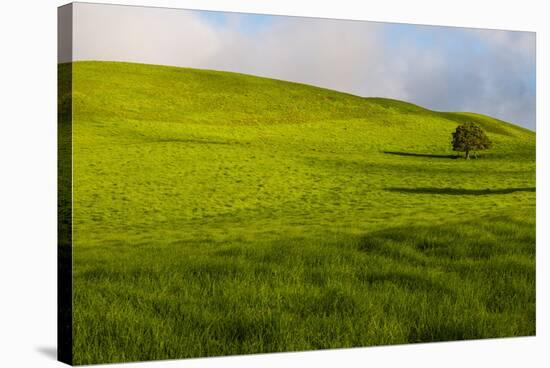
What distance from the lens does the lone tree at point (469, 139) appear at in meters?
12.9

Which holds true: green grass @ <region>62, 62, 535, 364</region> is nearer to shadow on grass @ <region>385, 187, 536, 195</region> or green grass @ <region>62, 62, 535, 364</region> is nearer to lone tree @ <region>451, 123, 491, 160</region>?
shadow on grass @ <region>385, 187, 536, 195</region>

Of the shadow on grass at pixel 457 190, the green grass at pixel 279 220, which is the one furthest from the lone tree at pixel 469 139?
the shadow on grass at pixel 457 190

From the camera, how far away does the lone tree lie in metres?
12.9

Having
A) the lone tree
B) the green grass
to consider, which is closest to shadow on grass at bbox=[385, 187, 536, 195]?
the green grass

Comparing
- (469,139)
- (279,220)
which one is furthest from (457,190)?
(279,220)

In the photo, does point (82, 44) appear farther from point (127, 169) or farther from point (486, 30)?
point (486, 30)

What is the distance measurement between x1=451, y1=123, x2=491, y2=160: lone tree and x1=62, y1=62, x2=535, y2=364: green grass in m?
0.12

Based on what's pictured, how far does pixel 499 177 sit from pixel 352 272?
291 cm

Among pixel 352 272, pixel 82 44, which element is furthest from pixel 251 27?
pixel 352 272

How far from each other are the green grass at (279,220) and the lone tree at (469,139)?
12 cm

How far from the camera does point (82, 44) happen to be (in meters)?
10.3

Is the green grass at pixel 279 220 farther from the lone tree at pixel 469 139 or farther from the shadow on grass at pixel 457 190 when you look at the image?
the lone tree at pixel 469 139

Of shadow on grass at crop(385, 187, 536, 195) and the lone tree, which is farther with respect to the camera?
the lone tree

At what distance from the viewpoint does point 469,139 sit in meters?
13.0
